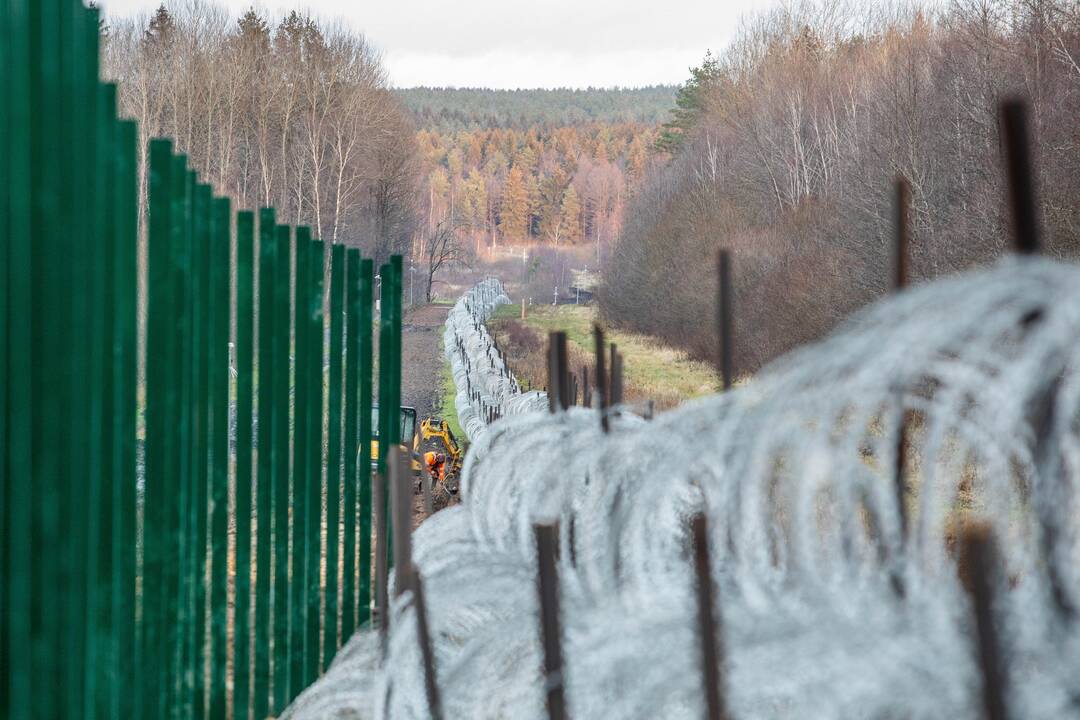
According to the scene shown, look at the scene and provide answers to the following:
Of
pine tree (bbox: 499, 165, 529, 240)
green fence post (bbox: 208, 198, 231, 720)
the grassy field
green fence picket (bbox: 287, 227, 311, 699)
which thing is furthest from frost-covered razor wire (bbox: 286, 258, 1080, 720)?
pine tree (bbox: 499, 165, 529, 240)

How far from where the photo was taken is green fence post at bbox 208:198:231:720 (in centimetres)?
439

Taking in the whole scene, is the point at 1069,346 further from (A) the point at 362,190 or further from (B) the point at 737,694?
(A) the point at 362,190

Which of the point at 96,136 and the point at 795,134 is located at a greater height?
the point at 795,134

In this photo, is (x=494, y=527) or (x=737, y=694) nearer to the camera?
(x=737, y=694)

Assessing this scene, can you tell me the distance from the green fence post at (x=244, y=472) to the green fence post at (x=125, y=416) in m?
0.77

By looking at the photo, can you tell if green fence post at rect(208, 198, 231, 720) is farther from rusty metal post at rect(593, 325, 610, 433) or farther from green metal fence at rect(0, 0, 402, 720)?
rusty metal post at rect(593, 325, 610, 433)

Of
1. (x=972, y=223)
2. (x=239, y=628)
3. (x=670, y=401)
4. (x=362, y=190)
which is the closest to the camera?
(x=239, y=628)

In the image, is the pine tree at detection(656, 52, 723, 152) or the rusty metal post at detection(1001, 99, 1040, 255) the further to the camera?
the pine tree at detection(656, 52, 723, 152)

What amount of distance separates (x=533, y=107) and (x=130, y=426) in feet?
592

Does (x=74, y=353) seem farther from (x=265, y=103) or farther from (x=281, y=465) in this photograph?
(x=265, y=103)

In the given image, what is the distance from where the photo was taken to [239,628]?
465 cm

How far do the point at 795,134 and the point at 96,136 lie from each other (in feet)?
113

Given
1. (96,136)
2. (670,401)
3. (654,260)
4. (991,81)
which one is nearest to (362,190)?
(654,260)

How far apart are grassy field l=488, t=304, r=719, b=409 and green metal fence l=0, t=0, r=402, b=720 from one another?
13183 mm
